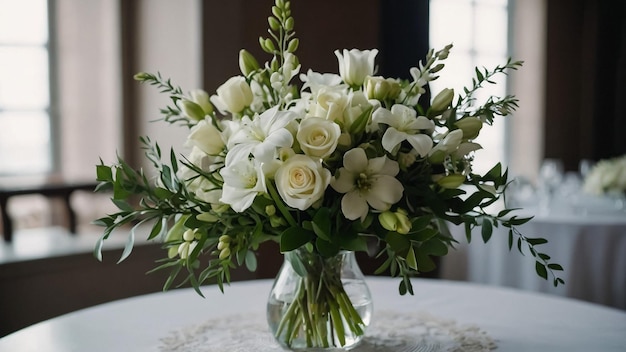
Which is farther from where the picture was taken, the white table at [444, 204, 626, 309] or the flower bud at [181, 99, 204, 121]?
the white table at [444, 204, 626, 309]

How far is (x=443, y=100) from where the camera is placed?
1156 millimetres

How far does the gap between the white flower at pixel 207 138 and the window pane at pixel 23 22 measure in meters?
2.88

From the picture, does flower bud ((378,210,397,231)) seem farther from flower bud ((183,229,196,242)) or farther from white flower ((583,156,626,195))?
white flower ((583,156,626,195))

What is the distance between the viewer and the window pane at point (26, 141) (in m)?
3.68

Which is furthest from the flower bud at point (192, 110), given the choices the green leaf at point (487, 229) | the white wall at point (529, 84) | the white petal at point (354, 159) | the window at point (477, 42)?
the white wall at point (529, 84)

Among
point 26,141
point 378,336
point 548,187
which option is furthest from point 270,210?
point 26,141

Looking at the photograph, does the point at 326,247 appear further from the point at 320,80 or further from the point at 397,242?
the point at 320,80

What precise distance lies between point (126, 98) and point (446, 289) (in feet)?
7.57

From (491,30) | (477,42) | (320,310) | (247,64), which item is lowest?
(320,310)

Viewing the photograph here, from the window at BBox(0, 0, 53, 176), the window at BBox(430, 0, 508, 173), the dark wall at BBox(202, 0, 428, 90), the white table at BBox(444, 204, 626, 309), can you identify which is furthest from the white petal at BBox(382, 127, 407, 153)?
the window at BBox(430, 0, 508, 173)

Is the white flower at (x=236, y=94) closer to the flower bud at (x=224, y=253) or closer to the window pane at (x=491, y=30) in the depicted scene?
the flower bud at (x=224, y=253)

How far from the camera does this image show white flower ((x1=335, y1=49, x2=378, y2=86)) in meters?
1.18

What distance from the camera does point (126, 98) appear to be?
356 centimetres

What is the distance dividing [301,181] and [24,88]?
10.1 ft
